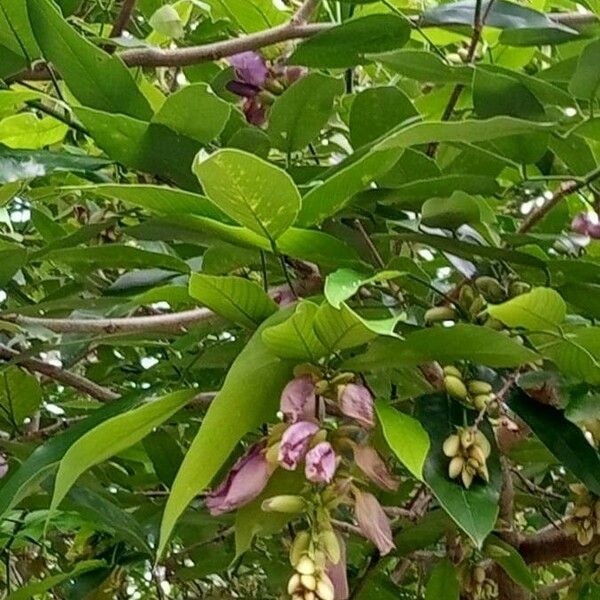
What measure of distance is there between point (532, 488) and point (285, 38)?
1.39ft

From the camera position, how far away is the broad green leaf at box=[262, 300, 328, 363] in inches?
17.0

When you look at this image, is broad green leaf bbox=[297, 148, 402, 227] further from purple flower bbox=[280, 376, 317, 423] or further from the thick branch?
the thick branch

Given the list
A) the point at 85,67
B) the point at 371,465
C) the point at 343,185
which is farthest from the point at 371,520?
the point at 85,67

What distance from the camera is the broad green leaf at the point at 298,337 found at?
1.42 ft

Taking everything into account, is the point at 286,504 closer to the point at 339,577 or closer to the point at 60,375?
the point at 339,577

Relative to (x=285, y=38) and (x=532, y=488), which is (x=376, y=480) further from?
(x=532, y=488)

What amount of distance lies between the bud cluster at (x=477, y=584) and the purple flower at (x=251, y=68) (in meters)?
0.33

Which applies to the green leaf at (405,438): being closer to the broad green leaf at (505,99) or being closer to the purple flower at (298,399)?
the purple flower at (298,399)

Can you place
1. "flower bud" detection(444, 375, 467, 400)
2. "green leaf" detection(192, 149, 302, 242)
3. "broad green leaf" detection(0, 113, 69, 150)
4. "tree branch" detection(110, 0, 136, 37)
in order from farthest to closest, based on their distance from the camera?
"tree branch" detection(110, 0, 136, 37), "broad green leaf" detection(0, 113, 69, 150), "flower bud" detection(444, 375, 467, 400), "green leaf" detection(192, 149, 302, 242)

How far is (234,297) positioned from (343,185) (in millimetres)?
66

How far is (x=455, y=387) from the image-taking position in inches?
20.5

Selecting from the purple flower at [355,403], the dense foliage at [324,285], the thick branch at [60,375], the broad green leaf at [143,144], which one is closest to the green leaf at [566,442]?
the dense foliage at [324,285]

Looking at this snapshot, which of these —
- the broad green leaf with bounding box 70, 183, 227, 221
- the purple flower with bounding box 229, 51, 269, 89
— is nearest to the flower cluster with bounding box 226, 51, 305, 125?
the purple flower with bounding box 229, 51, 269, 89

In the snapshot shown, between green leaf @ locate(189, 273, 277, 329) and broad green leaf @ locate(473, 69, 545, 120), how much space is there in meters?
0.17
